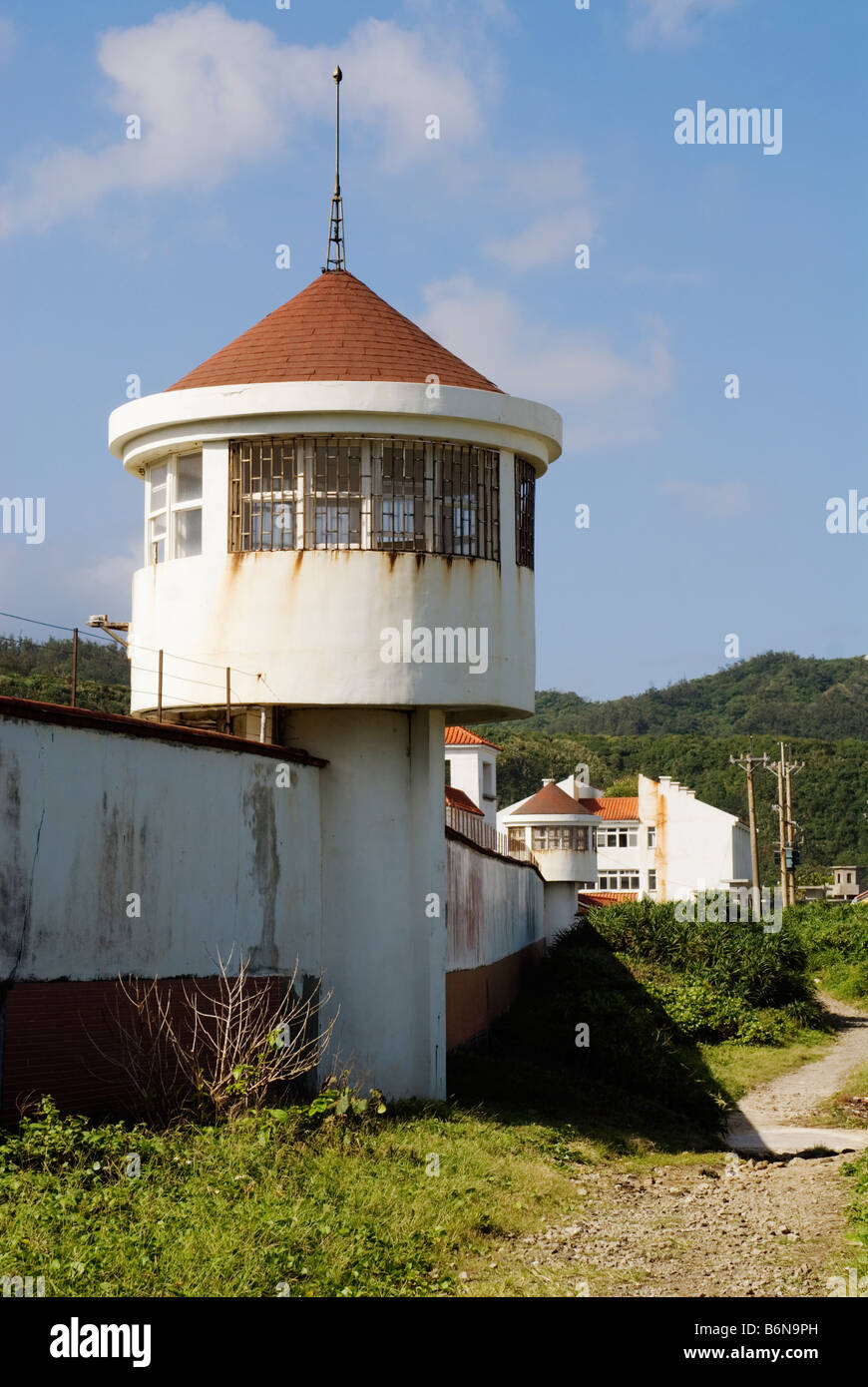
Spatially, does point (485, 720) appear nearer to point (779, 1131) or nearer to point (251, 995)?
point (251, 995)

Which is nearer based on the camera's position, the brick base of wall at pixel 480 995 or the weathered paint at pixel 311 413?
the weathered paint at pixel 311 413

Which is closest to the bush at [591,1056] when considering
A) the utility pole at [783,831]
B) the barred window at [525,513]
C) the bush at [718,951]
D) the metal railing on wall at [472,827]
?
the metal railing on wall at [472,827]

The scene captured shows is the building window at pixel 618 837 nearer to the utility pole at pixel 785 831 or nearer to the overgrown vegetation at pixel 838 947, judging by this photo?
the utility pole at pixel 785 831

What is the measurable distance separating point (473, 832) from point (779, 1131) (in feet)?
29.0

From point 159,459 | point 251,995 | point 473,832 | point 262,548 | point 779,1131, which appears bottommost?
point 779,1131

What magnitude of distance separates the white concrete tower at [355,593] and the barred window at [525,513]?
298mm

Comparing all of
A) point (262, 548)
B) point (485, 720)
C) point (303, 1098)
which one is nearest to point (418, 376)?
point (262, 548)

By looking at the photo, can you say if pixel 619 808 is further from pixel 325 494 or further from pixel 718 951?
pixel 325 494

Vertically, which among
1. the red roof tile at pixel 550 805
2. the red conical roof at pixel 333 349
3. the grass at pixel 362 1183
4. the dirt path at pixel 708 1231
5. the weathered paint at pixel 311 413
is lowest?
the dirt path at pixel 708 1231

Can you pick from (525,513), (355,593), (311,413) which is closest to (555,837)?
(525,513)

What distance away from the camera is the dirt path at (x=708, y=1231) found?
387 inches

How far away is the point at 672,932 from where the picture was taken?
34625mm

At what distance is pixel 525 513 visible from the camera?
17.8 m

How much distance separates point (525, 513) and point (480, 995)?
860cm
